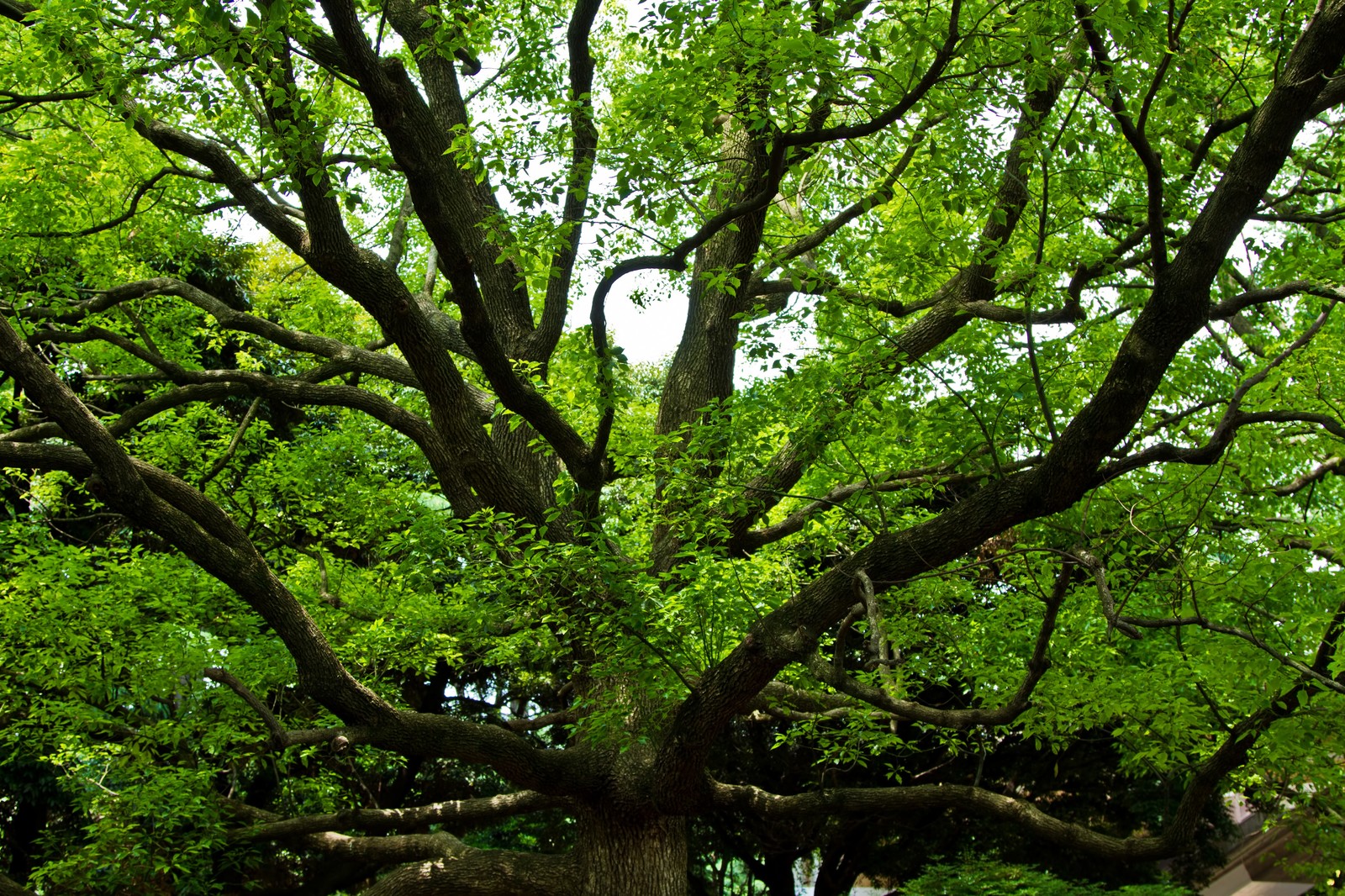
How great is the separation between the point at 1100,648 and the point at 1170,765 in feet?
3.43

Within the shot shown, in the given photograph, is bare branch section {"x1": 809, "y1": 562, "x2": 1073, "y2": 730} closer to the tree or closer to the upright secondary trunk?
the tree

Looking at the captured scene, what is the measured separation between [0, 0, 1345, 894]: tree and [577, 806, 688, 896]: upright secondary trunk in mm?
32

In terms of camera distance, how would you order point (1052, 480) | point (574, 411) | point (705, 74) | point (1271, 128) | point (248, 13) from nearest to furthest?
1. point (1271, 128)
2. point (1052, 480)
3. point (248, 13)
4. point (705, 74)
5. point (574, 411)

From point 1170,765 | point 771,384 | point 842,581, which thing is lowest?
point 1170,765

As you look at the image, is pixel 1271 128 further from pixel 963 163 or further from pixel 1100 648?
pixel 1100 648

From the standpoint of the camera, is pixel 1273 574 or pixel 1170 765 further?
pixel 1170 765

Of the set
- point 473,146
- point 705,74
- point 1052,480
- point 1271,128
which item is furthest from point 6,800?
point 1271,128

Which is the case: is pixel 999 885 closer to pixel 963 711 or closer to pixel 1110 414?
pixel 963 711

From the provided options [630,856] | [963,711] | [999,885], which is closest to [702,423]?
[963,711]

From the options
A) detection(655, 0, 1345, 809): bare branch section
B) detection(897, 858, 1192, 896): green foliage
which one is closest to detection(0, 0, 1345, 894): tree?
detection(655, 0, 1345, 809): bare branch section

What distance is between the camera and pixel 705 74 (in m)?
6.36

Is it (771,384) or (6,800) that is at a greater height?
(771,384)

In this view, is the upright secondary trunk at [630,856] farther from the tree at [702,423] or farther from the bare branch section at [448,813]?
the bare branch section at [448,813]

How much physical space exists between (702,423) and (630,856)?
352 centimetres
